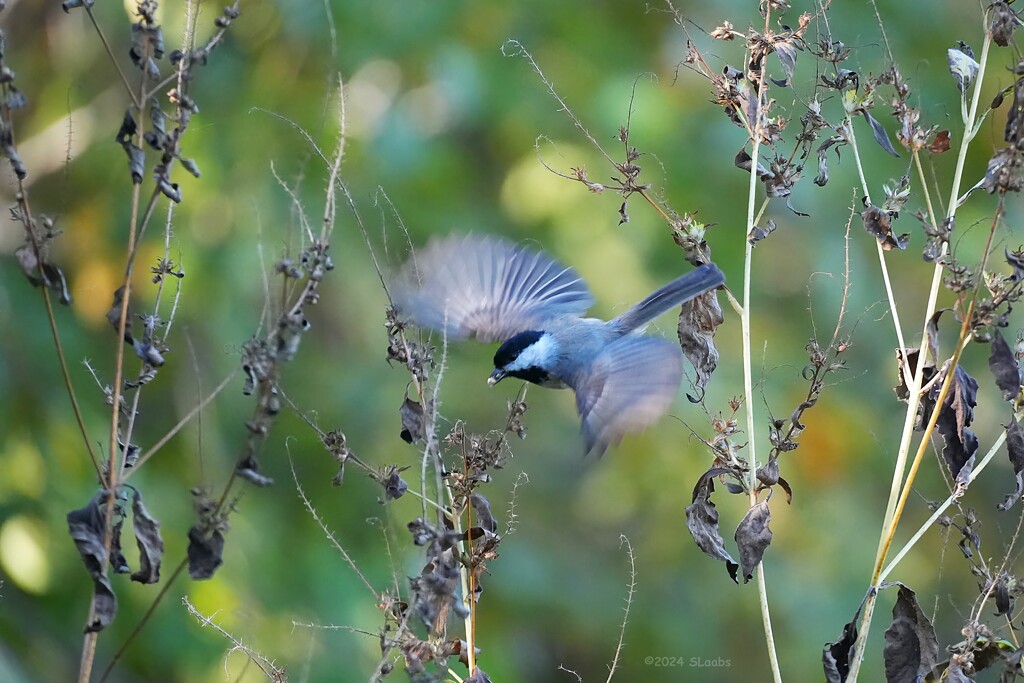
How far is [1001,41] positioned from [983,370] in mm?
2906

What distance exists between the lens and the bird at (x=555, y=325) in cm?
179

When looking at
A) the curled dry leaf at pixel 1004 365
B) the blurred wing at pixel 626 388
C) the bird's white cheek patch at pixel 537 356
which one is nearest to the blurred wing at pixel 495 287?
the bird's white cheek patch at pixel 537 356

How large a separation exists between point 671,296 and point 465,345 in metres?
1.78

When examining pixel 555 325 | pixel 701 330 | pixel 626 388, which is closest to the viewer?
pixel 701 330

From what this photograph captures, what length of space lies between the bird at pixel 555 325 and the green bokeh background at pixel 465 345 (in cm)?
50

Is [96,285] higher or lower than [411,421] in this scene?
higher

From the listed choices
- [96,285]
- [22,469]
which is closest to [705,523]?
[22,469]

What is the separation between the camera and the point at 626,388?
190cm

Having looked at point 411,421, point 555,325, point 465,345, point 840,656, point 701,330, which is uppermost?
point 465,345

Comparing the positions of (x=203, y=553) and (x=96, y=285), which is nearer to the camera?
(x=203, y=553)

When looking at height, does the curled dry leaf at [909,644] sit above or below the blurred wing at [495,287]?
below

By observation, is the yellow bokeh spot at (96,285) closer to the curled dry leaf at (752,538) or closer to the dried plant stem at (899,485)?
the curled dry leaf at (752,538)

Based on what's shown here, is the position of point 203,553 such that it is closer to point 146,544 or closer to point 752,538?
point 146,544

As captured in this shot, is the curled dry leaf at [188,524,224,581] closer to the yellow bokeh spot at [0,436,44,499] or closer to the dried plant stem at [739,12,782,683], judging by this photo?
the dried plant stem at [739,12,782,683]
